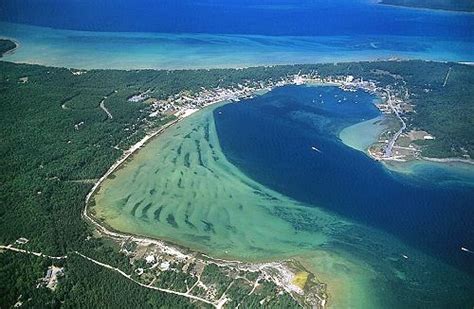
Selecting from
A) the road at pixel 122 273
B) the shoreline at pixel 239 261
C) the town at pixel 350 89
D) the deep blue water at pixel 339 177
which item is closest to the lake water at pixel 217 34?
the town at pixel 350 89

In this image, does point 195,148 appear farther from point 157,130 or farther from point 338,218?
point 338,218

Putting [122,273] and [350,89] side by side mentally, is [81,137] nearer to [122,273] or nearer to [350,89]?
[122,273]

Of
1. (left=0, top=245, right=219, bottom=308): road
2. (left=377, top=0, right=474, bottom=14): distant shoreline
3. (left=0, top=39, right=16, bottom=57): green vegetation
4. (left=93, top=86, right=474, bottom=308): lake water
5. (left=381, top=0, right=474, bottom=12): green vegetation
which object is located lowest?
(left=0, top=245, right=219, bottom=308): road

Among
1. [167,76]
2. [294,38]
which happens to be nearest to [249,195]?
[167,76]

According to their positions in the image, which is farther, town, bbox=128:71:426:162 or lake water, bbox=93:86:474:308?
town, bbox=128:71:426:162

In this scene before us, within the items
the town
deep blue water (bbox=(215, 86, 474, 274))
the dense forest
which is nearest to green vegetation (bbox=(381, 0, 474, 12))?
the dense forest

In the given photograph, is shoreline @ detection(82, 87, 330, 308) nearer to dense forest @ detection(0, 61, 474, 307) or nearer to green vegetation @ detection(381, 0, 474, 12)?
dense forest @ detection(0, 61, 474, 307)
